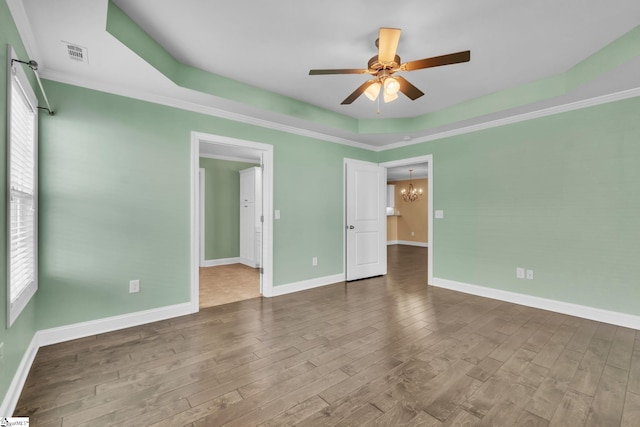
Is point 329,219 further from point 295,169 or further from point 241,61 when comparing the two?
point 241,61

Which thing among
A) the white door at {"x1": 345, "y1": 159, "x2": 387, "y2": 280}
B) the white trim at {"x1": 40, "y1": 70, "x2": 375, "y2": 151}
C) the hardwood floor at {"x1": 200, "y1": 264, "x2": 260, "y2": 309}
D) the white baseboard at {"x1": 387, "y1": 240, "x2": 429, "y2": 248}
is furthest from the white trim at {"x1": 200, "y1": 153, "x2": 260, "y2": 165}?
the white baseboard at {"x1": 387, "y1": 240, "x2": 429, "y2": 248}

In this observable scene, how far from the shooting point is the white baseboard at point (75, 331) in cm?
172

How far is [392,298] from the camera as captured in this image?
12.8 feet

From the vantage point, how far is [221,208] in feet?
20.8

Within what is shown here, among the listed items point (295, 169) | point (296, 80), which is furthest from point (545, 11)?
point (295, 169)

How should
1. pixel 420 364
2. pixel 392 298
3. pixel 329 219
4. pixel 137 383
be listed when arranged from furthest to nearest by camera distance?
pixel 329 219
pixel 392 298
pixel 420 364
pixel 137 383

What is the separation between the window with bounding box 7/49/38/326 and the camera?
1698 millimetres

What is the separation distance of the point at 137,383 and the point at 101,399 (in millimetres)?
205

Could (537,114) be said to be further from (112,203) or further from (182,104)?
(112,203)

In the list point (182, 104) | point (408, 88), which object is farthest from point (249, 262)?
point (408, 88)

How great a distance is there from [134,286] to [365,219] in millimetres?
3519

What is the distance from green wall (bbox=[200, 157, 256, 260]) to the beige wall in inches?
233

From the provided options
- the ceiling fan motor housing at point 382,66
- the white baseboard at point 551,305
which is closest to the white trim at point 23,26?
the ceiling fan motor housing at point 382,66

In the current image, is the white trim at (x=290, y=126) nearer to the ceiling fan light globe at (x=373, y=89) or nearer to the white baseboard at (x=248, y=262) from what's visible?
the ceiling fan light globe at (x=373, y=89)
